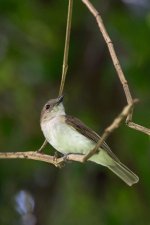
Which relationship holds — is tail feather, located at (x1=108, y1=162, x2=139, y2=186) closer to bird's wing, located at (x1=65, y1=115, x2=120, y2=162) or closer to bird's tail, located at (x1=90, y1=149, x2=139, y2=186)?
bird's tail, located at (x1=90, y1=149, x2=139, y2=186)

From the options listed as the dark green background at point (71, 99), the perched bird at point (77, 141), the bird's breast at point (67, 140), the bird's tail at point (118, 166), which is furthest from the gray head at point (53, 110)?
the dark green background at point (71, 99)

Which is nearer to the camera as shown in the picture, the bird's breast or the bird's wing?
the bird's wing

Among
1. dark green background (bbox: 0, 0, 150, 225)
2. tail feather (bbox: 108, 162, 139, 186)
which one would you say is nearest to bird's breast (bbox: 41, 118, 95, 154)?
tail feather (bbox: 108, 162, 139, 186)

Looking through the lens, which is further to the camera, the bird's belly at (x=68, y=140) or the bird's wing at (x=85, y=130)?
the bird's belly at (x=68, y=140)

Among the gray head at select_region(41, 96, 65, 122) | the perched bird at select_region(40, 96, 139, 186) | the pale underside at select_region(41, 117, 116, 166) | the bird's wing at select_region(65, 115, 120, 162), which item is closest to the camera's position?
the bird's wing at select_region(65, 115, 120, 162)

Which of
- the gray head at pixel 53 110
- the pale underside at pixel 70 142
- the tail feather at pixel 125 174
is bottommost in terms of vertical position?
the tail feather at pixel 125 174

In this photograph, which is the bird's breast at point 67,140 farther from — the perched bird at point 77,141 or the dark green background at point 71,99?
the dark green background at point 71,99
